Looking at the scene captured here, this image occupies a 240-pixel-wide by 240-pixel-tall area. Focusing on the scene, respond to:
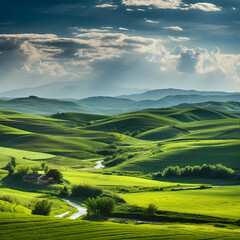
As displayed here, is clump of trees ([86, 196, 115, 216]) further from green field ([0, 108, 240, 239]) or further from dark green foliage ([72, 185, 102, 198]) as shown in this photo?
dark green foliage ([72, 185, 102, 198])

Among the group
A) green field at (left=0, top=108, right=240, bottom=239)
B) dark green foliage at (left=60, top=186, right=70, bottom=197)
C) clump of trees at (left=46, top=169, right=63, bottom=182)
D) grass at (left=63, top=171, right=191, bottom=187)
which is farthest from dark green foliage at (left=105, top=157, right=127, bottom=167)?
dark green foliage at (left=60, top=186, right=70, bottom=197)

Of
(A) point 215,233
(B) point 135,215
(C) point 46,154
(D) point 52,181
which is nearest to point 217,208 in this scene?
(B) point 135,215

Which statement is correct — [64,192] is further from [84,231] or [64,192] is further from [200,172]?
[200,172]

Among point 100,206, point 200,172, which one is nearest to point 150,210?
point 100,206

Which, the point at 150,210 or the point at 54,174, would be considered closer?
the point at 150,210

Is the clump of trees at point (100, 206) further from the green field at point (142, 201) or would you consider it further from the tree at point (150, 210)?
the tree at point (150, 210)

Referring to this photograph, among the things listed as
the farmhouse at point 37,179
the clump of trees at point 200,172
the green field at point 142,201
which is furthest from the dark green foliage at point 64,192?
the clump of trees at point 200,172
